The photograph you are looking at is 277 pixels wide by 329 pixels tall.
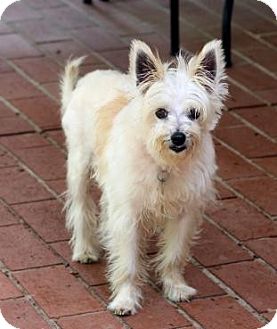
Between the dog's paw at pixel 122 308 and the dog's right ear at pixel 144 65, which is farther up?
the dog's right ear at pixel 144 65

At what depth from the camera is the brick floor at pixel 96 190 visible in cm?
482

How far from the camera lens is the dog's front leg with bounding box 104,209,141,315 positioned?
479cm

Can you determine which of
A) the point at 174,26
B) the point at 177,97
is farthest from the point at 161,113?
the point at 174,26

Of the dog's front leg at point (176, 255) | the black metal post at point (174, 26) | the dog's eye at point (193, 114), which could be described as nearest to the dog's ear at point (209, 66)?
the dog's eye at point (193, 114)

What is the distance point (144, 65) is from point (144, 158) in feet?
1.34

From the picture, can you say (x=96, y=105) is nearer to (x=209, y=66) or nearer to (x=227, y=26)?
(x=209, y=66)

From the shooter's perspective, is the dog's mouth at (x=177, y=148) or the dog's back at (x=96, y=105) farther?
the dog's back at (x=96, y=105)

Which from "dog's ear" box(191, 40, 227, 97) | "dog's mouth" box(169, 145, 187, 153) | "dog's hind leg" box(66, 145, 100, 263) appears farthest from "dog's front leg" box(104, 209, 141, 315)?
"dog's ear" box(191, 40, 227, 97)

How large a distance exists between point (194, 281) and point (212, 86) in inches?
40.2

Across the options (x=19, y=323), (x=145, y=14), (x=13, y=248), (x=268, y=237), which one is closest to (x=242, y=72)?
(x=145, y=14)

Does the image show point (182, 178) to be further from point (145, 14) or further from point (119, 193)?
point (145, 14)

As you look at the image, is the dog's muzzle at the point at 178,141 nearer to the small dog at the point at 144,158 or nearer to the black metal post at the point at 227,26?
the small dog at the point at 144,158

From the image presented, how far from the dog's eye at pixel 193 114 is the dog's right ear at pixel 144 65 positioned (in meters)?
0.21

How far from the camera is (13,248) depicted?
208 inches
